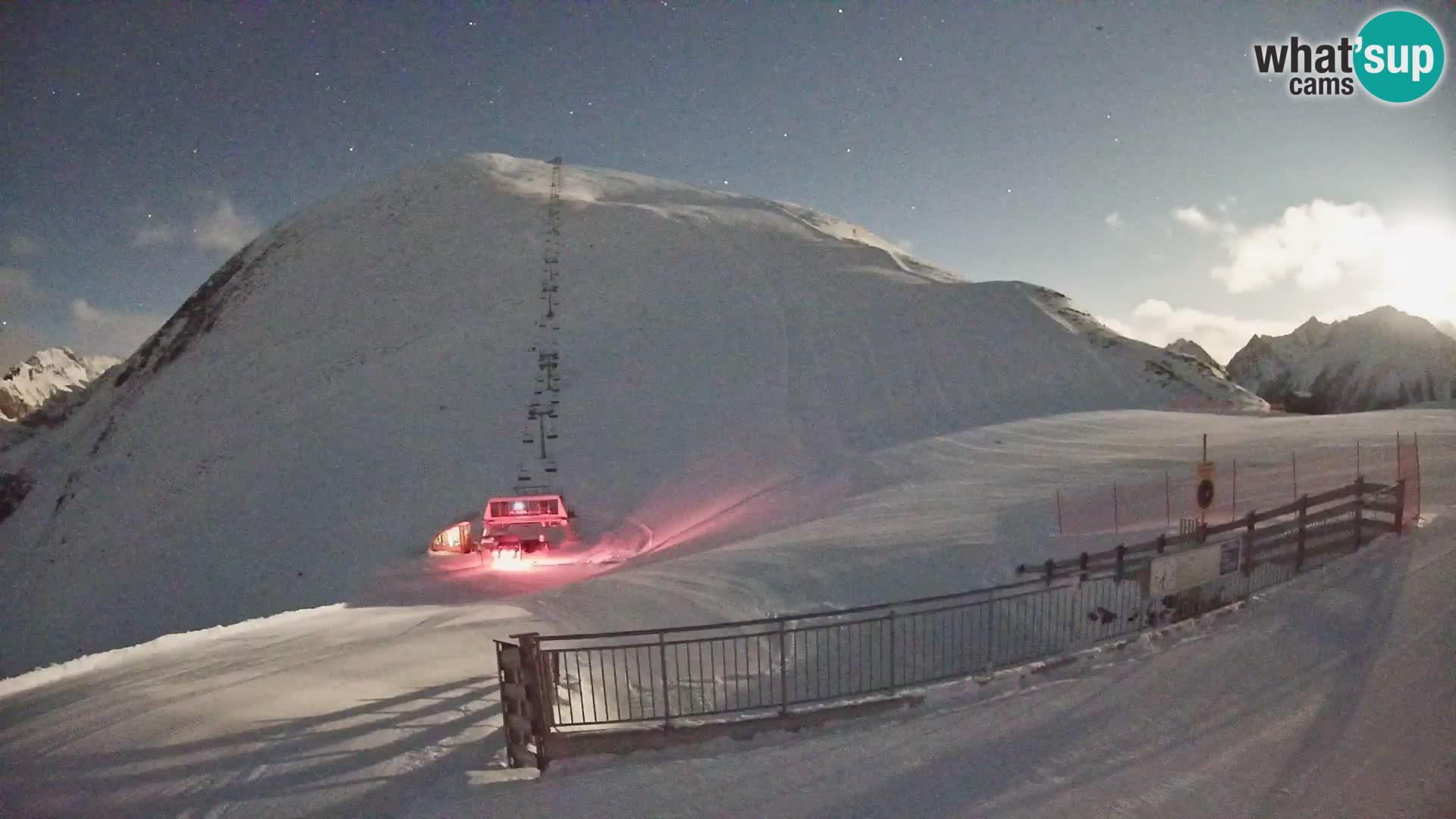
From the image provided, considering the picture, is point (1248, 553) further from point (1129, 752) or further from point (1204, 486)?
point (1129, 752)

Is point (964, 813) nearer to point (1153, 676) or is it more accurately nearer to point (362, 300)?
point (1153, 676)

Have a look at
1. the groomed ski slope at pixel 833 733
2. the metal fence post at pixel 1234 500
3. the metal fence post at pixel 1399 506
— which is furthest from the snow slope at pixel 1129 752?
the metal fence post at pixel 1234 500

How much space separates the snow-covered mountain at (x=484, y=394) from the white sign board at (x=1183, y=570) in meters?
14.6

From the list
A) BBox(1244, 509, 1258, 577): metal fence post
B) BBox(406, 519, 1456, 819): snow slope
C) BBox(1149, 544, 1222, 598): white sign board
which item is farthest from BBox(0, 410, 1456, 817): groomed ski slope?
BBox(1244, 509, 1258, 577): metal fence post

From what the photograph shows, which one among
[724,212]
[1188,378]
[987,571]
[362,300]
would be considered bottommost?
[987,571]

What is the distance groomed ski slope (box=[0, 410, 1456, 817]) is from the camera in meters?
6.32

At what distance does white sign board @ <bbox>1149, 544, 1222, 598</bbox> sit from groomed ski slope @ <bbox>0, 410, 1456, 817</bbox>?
617mm

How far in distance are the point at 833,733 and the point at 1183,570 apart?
17.7 ft

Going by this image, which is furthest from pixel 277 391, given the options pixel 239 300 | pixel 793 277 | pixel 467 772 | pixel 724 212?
pixel 467 772

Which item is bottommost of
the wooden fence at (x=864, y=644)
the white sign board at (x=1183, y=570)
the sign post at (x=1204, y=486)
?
the wooden fence at (x=864, y=644)

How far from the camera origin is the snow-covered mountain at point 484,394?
1181 inches

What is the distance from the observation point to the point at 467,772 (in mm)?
7402

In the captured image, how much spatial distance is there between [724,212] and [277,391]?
34.3 meters

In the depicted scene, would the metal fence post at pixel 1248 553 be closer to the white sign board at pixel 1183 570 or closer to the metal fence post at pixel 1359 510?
the white sign board at pixel 1183 570
